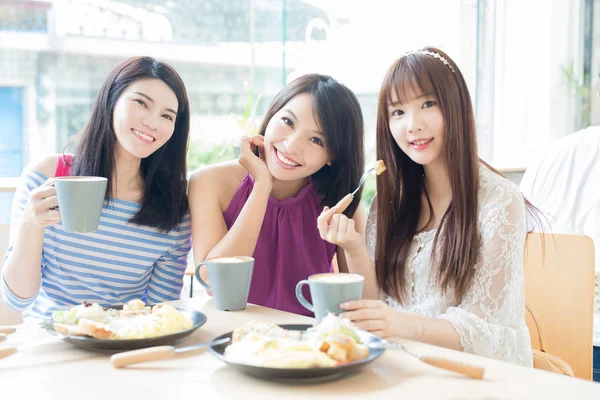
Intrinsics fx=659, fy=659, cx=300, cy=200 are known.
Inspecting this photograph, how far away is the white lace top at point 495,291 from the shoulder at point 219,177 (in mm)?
581

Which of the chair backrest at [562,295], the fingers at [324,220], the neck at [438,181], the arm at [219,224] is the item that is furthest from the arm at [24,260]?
the chair backrest at [562,295]

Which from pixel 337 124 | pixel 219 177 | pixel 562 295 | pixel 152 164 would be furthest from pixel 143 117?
pixel 562 295

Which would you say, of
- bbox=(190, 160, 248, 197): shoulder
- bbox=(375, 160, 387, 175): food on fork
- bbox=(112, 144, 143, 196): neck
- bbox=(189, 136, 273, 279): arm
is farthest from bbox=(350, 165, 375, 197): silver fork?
bbox=(112, 144, 143, 196): neck

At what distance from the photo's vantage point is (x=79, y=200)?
4.02ft

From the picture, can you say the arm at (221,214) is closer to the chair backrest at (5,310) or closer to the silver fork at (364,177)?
the silver fork at (364,177)

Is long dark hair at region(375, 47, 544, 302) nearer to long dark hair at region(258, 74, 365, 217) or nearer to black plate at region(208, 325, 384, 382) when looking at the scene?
long dark hair at region(258, 74, 365, 217)

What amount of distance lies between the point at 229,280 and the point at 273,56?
2.36 m

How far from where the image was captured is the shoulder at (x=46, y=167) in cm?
170

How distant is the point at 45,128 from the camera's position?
2914mm

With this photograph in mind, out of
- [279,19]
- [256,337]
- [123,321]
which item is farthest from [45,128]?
[256,337]

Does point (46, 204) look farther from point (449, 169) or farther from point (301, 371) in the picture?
point (449, 169)

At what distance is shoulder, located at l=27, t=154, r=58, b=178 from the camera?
1.70 meters

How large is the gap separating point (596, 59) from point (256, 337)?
4165 mm

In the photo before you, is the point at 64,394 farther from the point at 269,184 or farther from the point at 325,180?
the point at 325,180
